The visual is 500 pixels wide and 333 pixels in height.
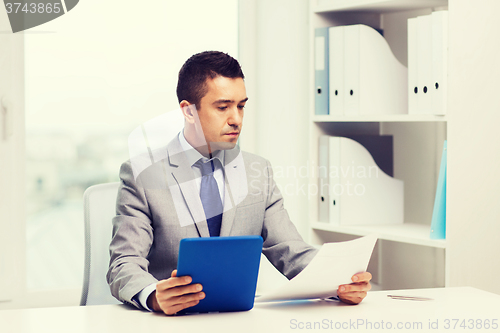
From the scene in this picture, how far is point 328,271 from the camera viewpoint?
112cm

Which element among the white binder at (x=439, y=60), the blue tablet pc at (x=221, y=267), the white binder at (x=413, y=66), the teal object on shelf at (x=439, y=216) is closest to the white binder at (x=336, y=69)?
the white binder at (x=413, y=66)

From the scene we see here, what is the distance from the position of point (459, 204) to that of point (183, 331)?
112 centimetres

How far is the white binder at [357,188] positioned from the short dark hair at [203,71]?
→ 2.29 ft

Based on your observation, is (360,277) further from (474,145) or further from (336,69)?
(336,69)

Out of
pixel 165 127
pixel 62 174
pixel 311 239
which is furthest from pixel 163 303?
pixel 62 174

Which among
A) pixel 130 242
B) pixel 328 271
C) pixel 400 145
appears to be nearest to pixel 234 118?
pixel 130 242

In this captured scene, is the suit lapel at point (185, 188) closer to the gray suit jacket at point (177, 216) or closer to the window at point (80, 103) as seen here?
the gray suit jacket at point (177, 216)

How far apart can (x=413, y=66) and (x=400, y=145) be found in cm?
52

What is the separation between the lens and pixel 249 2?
264 centimetres

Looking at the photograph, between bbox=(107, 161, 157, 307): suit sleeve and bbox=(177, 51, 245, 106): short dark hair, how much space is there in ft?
0.90

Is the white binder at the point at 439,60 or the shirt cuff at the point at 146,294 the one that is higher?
the white binder at the point at 439,60

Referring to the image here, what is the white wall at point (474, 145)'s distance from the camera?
5.73 ft

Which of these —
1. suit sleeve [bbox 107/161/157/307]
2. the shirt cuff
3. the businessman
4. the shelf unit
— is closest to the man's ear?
the businessman

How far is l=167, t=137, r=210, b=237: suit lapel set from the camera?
1440mm
